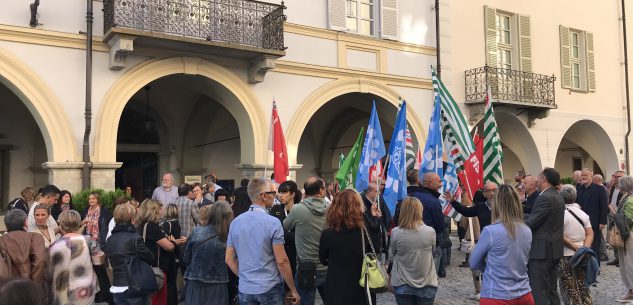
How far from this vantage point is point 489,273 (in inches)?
180

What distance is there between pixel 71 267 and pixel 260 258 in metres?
1.64

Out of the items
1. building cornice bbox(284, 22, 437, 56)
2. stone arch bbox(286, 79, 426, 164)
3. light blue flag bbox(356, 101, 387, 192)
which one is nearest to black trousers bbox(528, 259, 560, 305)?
light blue flag bbox(356, 101, 387, 192)

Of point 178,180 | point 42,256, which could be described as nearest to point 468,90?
point 178,180

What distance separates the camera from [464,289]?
877 centimetres

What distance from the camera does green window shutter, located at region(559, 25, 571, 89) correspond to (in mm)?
18297

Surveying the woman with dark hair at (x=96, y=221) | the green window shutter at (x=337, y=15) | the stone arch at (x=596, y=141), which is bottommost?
the woman with dark hair at (x=96, y=221)

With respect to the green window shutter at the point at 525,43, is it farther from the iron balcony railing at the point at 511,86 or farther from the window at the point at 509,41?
the iron balcony railing at the point at 511,86

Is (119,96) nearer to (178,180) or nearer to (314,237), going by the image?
(178,180)

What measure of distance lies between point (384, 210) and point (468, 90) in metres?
9.12

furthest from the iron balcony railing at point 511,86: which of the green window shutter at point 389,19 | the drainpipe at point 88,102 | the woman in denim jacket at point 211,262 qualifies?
the woman in denim jacket at point 211,262

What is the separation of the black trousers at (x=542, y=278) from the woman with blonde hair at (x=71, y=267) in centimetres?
423

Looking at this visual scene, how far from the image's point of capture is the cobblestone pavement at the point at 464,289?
8.01 metres

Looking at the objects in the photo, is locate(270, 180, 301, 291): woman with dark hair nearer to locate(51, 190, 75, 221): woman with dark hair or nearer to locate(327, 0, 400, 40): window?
locate(51, 190, 75, 221): woman with dark hair

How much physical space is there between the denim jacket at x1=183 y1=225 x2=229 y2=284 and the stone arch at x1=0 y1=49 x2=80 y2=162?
237 inches
